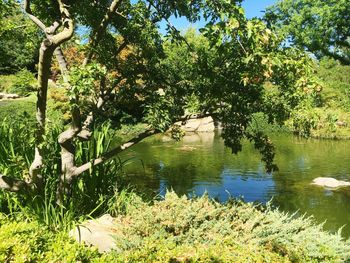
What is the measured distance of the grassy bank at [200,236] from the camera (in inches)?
189

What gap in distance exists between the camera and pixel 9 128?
27.7 feet

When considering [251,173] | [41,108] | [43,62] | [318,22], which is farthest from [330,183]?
[318,22]

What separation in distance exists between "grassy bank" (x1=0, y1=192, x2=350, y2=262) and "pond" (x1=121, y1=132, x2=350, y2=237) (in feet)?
13.1

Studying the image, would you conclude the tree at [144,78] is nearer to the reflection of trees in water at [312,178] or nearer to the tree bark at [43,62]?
the tree bark at [43,62]

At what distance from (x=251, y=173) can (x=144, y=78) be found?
13.5 metres

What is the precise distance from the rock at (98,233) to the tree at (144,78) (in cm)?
72

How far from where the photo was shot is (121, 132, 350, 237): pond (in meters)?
15.3

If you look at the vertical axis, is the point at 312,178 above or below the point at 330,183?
below

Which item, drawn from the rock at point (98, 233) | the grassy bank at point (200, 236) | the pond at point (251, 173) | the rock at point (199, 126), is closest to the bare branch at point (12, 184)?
the grassy bank at point (200, 236)

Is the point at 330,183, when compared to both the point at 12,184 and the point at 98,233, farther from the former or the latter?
the point at 12,184

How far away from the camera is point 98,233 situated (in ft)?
21.8

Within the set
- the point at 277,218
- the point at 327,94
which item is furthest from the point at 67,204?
the point at 327,94

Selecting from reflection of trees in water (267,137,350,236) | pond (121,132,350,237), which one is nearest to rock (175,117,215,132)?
pond (121,132,350,237)

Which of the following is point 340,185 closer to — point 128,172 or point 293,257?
point 128,172
